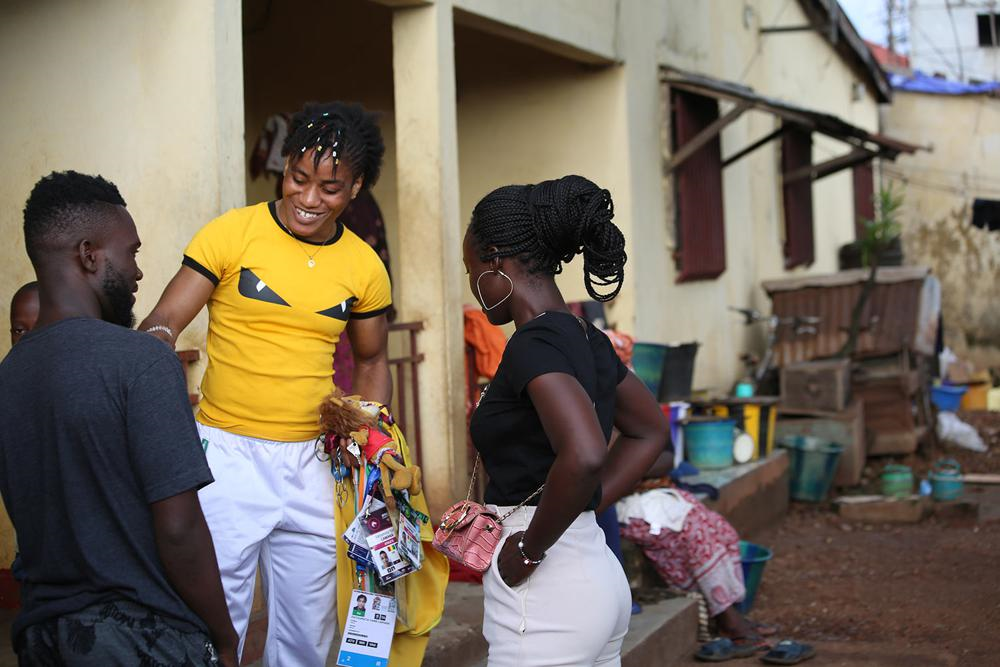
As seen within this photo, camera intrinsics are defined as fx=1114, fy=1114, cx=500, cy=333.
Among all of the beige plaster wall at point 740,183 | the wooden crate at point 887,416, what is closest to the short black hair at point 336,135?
the beige plaster wall at point 740,183

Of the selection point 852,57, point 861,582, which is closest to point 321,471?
point 861,582

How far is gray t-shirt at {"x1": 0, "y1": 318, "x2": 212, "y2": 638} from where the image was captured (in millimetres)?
2035

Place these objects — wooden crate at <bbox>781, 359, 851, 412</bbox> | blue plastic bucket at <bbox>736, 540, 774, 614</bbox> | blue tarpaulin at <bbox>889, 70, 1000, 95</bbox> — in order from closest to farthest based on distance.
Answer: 1. blue plastic bucket at <bbox>736, 540, 774, 614</bbox>
2. wooden crate at <bbox>781, 359, 851, 412</bbox>
3. blue tarpaulin at <bbox>889, 70, 1000, 95</bbox>

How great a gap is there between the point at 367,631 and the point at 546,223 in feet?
4.48

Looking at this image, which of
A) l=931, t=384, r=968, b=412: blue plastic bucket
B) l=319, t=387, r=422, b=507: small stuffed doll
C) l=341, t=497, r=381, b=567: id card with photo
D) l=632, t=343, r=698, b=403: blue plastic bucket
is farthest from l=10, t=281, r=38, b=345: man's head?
l=931, t=384, r=968, b=412: blue plastic bucket

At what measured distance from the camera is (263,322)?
3.22 meters

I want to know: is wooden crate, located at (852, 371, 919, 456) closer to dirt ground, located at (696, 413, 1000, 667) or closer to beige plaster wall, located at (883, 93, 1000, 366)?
dirt ground, located at (696, 413, 1000, 667)

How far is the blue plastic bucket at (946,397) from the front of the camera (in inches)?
492

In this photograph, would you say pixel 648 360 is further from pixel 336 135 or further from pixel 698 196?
pixel 336 135

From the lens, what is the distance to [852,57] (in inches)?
612

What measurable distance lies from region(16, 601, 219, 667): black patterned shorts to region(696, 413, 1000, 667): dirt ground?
377 cm

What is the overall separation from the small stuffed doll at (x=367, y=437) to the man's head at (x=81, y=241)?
106 cm

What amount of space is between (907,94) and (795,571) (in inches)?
539

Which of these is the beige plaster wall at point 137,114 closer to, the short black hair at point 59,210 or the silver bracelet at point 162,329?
the silver bracelet at point 162,329
